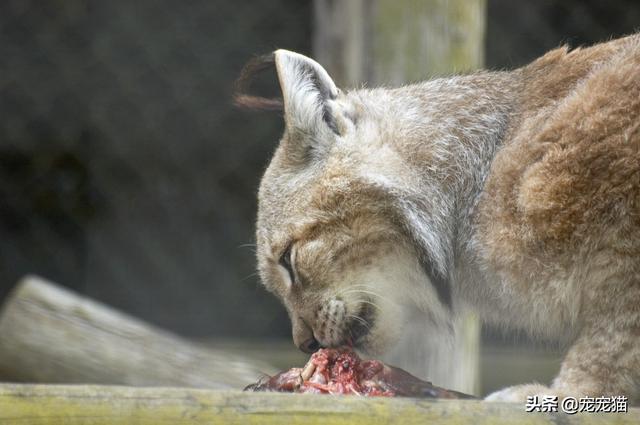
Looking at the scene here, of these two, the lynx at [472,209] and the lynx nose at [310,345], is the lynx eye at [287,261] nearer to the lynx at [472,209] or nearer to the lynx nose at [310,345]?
the lynx at [472,209]

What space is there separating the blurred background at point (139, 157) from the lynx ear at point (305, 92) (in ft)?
6.78

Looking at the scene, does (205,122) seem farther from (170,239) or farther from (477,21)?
(477,21)

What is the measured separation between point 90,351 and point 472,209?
1.20 meters

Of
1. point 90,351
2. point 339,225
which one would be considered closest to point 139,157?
point 90,351

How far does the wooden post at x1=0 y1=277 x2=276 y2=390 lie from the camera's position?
9.55 ft

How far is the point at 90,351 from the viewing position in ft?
9.63

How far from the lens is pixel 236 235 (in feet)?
14.9

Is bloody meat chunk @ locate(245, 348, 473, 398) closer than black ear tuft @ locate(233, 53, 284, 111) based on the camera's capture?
Yes

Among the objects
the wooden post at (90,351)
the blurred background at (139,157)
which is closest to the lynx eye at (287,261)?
the wooden post at (90,351)

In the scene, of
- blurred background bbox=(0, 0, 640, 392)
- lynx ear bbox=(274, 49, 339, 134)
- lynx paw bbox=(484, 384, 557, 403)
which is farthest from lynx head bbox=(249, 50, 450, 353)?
blurred background bbox=(0, 0, 640, 392)

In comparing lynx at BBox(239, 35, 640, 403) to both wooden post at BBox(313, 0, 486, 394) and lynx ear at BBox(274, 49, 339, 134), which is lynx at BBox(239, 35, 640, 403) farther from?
wooden post at BBox(313, 0, 486, 394)

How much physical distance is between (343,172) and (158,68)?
7.75 ft

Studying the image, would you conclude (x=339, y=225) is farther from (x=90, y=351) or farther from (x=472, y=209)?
(x=90, y=351)

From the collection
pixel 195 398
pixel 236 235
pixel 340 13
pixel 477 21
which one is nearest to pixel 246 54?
pixel 236 235
